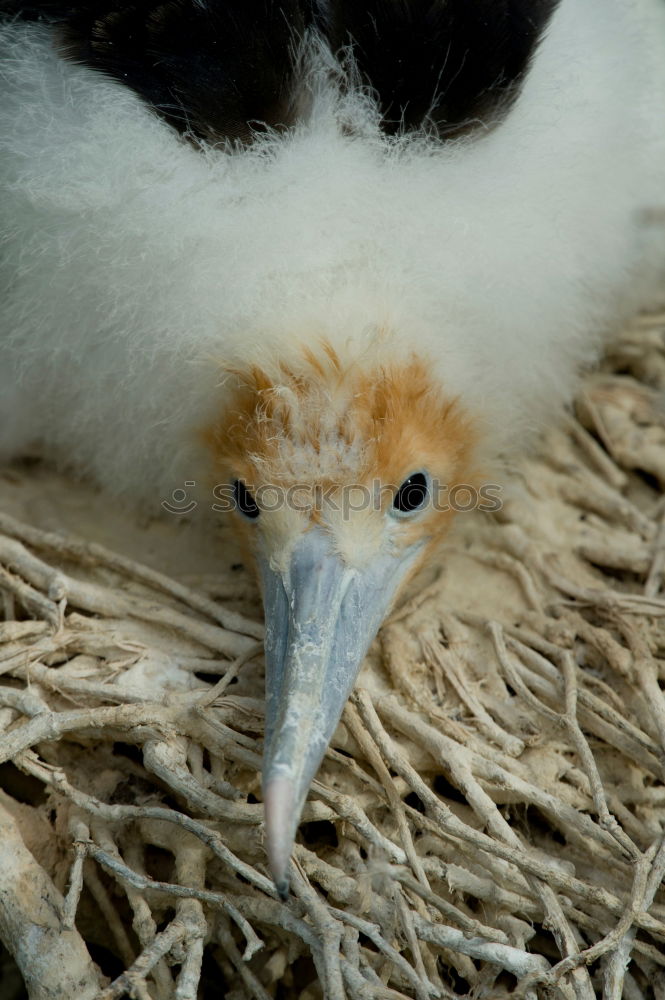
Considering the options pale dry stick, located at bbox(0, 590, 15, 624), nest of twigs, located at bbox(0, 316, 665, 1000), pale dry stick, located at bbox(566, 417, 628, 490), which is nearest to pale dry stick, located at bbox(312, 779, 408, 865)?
nest of twigs, located at bbox(0, 316, 665, 1000)

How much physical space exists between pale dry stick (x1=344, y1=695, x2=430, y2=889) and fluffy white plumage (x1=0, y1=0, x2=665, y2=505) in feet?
2.54

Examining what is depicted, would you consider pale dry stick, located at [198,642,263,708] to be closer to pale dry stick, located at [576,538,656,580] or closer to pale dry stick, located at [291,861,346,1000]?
pale dry stick, located at [291,861,346,1000]

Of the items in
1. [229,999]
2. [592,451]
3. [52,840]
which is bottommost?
[229,999]

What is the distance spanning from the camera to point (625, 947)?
6.29 ft

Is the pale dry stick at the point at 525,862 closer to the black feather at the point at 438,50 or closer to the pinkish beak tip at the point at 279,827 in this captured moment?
the pinkish beak tip at the point at 279,827

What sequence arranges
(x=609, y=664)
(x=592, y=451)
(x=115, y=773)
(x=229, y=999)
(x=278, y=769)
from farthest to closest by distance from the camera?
1. (x=592, y=451)
2. (x=609, y=664)
3. (x=115, y=773)
4. (x=229, y=999)
5. (x=278, y=769)

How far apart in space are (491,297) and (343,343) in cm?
41

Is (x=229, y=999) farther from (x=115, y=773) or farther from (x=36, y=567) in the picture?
(x=36, y=567)

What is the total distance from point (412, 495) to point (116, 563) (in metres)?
0.75

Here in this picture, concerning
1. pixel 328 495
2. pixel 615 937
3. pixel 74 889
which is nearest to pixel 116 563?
pixel 328 495

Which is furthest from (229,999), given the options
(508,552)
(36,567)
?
(508,552)

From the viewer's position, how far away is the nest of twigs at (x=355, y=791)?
6.13ft

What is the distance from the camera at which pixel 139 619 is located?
238 cm

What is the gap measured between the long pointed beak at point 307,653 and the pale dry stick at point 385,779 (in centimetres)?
16
